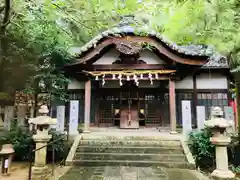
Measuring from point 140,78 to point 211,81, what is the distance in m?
4.97

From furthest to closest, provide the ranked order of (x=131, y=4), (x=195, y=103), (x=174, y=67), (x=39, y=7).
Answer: (x=195, y=103) → (x=174, y=67) → (x=131, y=4) → (x=39, y=7)

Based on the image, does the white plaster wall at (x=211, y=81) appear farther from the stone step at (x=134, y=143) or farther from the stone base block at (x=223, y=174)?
the stone base block at (x=223, y=174)

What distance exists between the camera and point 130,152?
25.4 feet

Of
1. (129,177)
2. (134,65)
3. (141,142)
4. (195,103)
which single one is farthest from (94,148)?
(195,103)

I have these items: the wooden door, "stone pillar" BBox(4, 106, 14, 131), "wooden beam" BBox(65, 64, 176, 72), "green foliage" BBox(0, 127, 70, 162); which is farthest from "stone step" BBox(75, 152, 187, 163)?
"wooden beam" BBox(65, 64, 176, 72)

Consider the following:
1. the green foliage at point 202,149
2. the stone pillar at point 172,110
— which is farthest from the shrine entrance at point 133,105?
the green foliage at point 202,149

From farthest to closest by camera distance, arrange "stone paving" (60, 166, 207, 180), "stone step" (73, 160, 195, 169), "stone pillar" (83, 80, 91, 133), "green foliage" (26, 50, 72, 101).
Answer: "stone pillar" (83, 80, 91, 133)
"green foliage" (26, 50, 72, 101)
"stone step" (73, 160, 195, 169)
"stone paving" (60, 166, 207, 180)

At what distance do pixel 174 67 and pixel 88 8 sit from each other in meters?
6.00

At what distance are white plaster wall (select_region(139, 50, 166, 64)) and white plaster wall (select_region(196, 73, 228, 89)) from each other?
3139mm

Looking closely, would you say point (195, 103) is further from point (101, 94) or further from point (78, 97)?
point (78, 97)

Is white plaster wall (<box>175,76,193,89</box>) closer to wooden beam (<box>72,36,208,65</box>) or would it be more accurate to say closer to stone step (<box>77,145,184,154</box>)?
wooden beam (<box>72,36,208,65</box>)

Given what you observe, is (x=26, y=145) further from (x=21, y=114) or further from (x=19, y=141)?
(x=21, y=114)

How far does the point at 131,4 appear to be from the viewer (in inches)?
261

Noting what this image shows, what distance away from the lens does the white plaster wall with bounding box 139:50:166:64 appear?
36.3 feet
